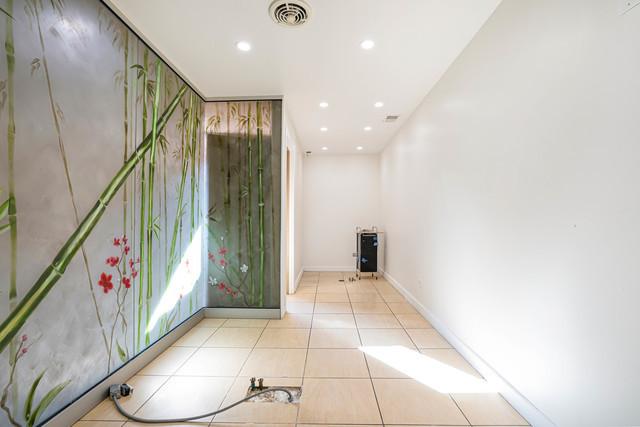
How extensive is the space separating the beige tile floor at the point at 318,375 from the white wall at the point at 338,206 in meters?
2.94

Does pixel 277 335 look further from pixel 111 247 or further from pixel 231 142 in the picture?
pixel 231 142

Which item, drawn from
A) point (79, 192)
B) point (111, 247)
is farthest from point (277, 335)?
point (79, 192)

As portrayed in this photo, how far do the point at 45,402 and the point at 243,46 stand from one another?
2.83m

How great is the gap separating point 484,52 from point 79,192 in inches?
121

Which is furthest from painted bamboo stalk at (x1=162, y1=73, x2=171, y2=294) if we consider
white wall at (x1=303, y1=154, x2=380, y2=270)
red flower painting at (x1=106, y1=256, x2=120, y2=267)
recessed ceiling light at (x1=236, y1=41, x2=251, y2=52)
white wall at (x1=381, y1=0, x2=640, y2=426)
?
white wall at (x1=303, y1=154, x2=380, y2=270)

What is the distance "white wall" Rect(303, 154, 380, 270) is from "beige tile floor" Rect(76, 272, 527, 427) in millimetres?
2941

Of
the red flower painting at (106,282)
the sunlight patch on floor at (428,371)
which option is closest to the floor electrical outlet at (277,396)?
the sunlight patch on floor at (428,371)

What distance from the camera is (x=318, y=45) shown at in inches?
94.4

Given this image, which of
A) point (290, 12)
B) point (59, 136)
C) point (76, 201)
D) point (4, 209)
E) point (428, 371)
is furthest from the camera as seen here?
point (428, 371)

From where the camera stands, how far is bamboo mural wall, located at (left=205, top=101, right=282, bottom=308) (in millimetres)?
3488

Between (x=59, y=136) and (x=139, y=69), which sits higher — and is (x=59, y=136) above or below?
below

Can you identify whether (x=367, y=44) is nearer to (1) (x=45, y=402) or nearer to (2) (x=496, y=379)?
(2) (x=496, y=379)

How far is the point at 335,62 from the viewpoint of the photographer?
8.71ft

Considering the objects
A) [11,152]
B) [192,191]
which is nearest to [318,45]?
[192,191]
